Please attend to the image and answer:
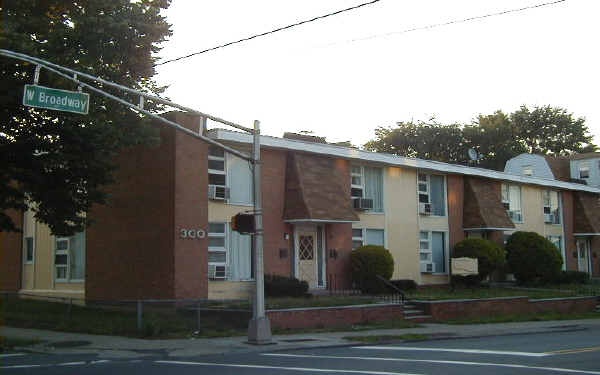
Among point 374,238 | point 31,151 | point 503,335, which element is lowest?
point 503,335

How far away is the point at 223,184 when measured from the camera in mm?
24891

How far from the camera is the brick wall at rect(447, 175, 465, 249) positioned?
33.5 m

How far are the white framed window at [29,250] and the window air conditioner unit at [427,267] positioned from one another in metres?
16.3

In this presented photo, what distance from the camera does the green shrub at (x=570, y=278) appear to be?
3478 cm

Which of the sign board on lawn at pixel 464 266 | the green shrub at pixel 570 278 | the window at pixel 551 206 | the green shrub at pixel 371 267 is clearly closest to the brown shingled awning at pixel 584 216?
the window at pixel 551 206

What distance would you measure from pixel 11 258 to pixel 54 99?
1890 cm

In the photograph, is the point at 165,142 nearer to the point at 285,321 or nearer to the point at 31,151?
the point at 31,151

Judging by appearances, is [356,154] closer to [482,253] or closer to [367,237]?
[367,237]

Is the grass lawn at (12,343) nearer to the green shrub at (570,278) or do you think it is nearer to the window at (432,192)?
the window at (432,192)

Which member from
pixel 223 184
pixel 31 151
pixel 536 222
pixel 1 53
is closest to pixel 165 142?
pixel 223 184

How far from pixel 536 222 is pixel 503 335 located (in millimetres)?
19119

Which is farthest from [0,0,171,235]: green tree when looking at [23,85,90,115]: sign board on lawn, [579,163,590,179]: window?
[579,163,590,179]: window

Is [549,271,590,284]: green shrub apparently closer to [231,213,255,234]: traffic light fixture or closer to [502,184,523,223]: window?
[502,184,523,223]: window

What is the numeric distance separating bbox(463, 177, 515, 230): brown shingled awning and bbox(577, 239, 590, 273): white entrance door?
905 cm
